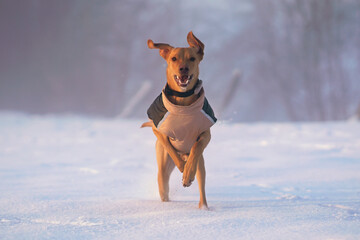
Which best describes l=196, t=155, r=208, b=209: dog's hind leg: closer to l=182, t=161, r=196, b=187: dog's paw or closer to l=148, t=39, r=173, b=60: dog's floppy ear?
l=182, t=161, r=196, b=187: dog's paw

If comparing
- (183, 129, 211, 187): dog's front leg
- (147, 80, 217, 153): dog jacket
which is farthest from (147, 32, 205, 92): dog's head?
(183, 129, 211, 187): dog's front leg

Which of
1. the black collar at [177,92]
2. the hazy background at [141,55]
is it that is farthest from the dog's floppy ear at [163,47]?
the hazy background at [141,55]

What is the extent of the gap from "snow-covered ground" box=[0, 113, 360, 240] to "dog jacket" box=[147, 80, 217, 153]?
567mm

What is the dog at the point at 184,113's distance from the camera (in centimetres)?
333

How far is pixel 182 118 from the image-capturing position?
339cm

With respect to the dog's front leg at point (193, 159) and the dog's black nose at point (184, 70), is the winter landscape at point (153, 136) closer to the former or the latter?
the dog's front leg at point (193, 159)

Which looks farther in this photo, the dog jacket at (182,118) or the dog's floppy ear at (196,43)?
the dog's floppy ear at (196,43)

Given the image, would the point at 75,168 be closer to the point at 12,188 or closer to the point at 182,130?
the point at 12,188

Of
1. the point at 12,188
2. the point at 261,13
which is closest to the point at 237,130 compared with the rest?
the point at 12,188

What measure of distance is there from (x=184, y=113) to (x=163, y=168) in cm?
77

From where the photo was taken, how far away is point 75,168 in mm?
6410

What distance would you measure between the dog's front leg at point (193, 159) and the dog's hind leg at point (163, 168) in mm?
470

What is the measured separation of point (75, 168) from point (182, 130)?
11.0 feet

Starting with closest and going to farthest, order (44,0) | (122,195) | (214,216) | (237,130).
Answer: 1. (214,216)
2. (122,195)
3. (237,130)
4. (44,0)
